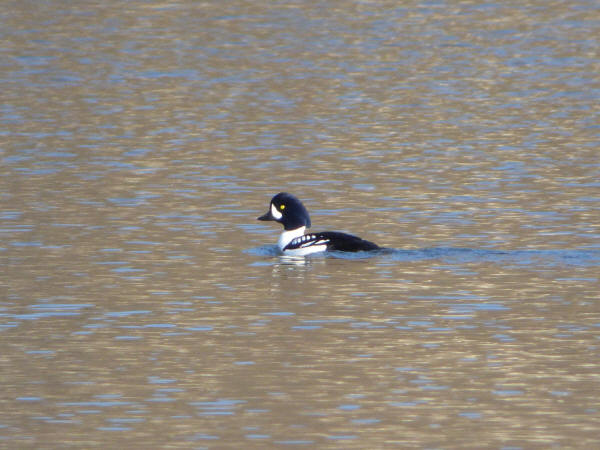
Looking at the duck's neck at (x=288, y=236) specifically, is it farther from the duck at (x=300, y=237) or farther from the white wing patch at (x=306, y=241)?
the white wing patch at (x=306, y=241)

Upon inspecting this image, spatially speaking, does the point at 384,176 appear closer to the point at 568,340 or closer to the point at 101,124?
the point at 101,124

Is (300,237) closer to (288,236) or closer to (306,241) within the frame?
(306,241)

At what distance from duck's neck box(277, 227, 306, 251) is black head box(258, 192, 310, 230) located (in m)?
0.05

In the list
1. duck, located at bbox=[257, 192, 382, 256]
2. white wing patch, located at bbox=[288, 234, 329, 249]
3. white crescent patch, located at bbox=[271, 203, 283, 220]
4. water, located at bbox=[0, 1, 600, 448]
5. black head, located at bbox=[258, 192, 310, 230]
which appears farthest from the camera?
white crescent patch, located at bbox=[271, 203, 283, 220]

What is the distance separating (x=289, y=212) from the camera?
20109mm

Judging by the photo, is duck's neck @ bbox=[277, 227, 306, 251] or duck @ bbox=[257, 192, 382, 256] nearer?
duck @ bbox=[257, 192, 382, 256]

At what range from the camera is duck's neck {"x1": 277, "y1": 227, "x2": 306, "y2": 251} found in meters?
19.9

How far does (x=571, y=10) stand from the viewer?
56188mm

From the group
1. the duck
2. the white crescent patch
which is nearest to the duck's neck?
the duck

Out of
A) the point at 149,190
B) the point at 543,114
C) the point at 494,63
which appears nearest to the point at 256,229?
the point at 149,190

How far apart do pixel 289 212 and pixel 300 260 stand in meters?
0.99

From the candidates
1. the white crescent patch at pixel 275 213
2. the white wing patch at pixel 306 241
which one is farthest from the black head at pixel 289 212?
the white wing patch at pixel 306 241

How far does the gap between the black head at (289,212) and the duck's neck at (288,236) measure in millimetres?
54

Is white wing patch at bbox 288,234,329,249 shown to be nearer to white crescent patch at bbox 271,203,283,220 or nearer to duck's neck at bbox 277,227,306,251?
duck's neck at bbox 277,227,306,251
